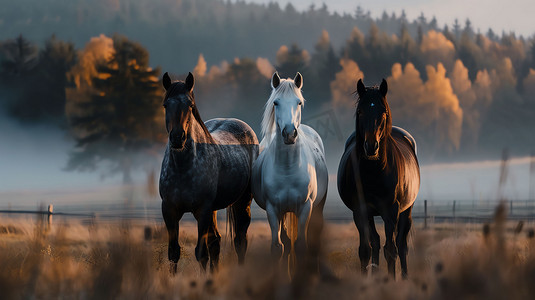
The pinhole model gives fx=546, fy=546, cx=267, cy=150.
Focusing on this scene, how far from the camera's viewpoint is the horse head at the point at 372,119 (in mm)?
6293

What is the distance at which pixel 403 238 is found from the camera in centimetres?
805

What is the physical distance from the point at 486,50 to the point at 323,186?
58553 millimetres

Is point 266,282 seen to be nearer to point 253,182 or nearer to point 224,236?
point 253,182

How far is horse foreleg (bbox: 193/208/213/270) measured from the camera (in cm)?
686

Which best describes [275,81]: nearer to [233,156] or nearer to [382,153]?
[233,156]

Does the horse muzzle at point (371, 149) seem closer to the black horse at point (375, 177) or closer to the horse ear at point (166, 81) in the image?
the black horse at point (375, 177)

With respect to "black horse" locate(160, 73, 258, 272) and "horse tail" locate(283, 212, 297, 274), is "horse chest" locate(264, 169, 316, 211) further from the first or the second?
"black horse" locate(160, 73, 258, 272)

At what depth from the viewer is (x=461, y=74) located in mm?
51594

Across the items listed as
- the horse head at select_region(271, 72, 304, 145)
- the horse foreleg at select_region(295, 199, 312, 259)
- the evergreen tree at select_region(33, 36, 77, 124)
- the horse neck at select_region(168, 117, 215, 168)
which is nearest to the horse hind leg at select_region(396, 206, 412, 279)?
the horse foreleg at select_region(295, 199, 312, 259)

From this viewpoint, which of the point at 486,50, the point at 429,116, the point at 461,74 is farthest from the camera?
the point at 486,50

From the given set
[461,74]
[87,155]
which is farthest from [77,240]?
[461,74]

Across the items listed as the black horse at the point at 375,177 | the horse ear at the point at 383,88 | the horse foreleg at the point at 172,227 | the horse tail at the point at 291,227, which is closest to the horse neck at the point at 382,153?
the black horse at the point at 375,177

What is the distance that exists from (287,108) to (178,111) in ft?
4.33

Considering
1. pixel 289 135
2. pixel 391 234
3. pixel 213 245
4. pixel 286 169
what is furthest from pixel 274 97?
pixel 213 245
